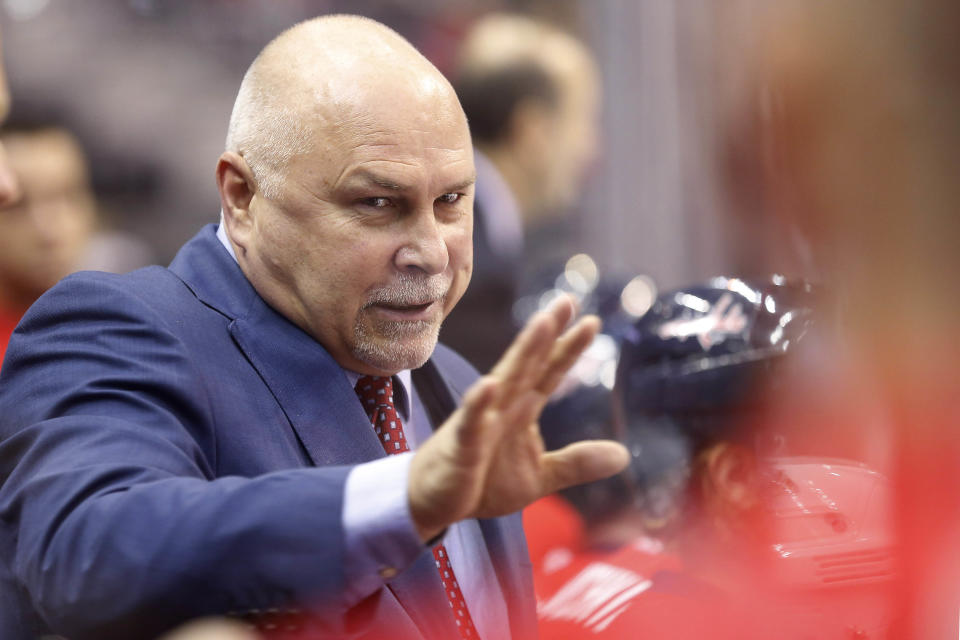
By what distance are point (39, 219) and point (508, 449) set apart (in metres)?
1.80

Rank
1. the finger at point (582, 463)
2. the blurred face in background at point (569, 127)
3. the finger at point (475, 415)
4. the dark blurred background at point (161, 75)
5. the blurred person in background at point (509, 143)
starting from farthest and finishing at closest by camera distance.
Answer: the blurred face in background at point (569, 127)
the dark blurred background at point (161, 75)
the blurred person in background at point (509, 143)
the finger at point (582, 463)
the finger at point (475, 415)

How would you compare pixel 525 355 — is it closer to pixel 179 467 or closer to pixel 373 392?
Result: pixel 179 467

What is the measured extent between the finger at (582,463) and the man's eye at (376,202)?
430 millimetres

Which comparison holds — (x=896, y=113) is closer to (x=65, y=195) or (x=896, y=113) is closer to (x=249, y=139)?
(x=249, y=139)

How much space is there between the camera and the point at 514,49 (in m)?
3.14

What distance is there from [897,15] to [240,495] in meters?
0.70

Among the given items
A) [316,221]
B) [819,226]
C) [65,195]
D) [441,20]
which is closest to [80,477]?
[316,221]

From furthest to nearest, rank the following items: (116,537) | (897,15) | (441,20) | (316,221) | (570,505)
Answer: (441,20)
(570,505)
(316,221)
(116,537)
(897,15)

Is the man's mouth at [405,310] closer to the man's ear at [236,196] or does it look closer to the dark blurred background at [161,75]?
the man's ear at [236,196]

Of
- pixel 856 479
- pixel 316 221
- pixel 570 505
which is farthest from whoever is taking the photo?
pixel 570 505

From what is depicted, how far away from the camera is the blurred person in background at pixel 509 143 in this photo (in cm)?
277

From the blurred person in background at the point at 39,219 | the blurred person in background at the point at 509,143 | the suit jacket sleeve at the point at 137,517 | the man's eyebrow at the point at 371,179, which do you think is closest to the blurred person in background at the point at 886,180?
the suit jacket sleeve at the point at 137,517

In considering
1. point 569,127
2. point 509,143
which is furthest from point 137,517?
point 569,127

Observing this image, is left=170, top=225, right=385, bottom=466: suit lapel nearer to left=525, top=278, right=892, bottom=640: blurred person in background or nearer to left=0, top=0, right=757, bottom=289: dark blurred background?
left=525, top=278, right=892, bottom=640: blurred person in background
